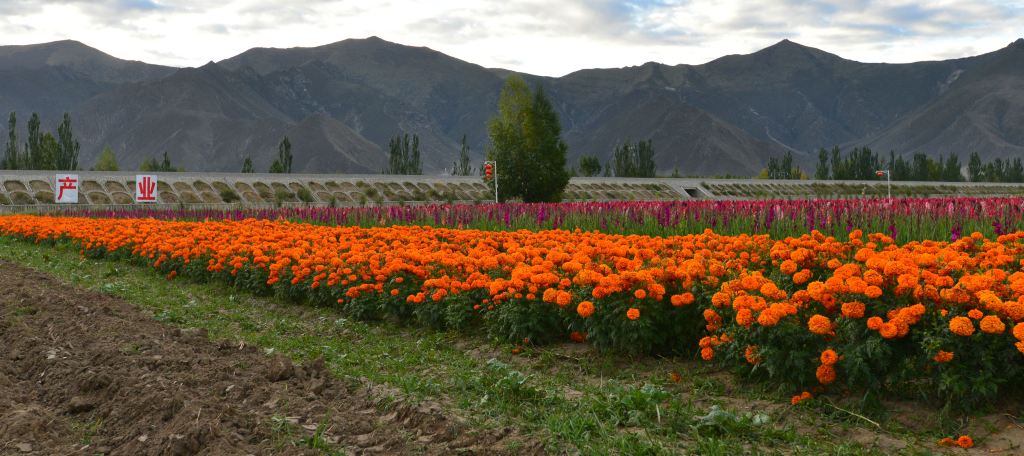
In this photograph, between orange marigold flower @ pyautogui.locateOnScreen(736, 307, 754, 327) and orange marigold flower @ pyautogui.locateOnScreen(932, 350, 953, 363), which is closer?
orange marigold flower @ pyautogui.locateOnScreen(932, 350, 953, 363)

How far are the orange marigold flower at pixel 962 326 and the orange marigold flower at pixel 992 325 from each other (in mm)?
65

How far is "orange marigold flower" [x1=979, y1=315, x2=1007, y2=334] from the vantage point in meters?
4.84

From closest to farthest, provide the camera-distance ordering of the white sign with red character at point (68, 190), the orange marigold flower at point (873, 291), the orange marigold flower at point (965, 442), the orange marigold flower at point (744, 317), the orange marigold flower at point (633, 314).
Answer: the orange marigold flower at point (965, 442), the orange marigold flower at point (873, 291), the orange marigold flower at point (744, 317), the orange marigold flower at point (633, 314), the white sign with red character at point (68, 190)

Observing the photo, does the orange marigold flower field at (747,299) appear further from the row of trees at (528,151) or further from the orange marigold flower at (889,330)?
the row of trees at (528,151)

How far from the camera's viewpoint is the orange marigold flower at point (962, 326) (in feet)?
16.1

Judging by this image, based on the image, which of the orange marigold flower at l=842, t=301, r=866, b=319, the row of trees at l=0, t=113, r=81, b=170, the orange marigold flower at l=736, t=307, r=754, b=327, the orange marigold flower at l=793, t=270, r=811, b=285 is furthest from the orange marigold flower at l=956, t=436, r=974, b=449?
the row of trees at l=0, t=113, r=81, b=170

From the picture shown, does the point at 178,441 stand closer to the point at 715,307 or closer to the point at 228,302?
the point at 715,307

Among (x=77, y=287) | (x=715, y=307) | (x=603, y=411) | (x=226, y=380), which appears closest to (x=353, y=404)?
(x=226, y=380)

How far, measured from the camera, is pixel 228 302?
36.2 ft

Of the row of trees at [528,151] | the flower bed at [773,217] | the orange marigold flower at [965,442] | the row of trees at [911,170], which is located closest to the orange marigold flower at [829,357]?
the orange marigold flower at [965,442]

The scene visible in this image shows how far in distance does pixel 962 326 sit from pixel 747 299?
1.32m

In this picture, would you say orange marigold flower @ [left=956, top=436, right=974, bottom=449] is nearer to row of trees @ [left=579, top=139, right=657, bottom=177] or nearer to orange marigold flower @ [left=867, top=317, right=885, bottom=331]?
orange marigold flower @ [left=867, top=317, right=885, bottom=331]

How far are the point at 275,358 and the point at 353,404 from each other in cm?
137

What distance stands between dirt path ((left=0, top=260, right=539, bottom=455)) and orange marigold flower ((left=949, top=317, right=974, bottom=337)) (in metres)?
2.46
